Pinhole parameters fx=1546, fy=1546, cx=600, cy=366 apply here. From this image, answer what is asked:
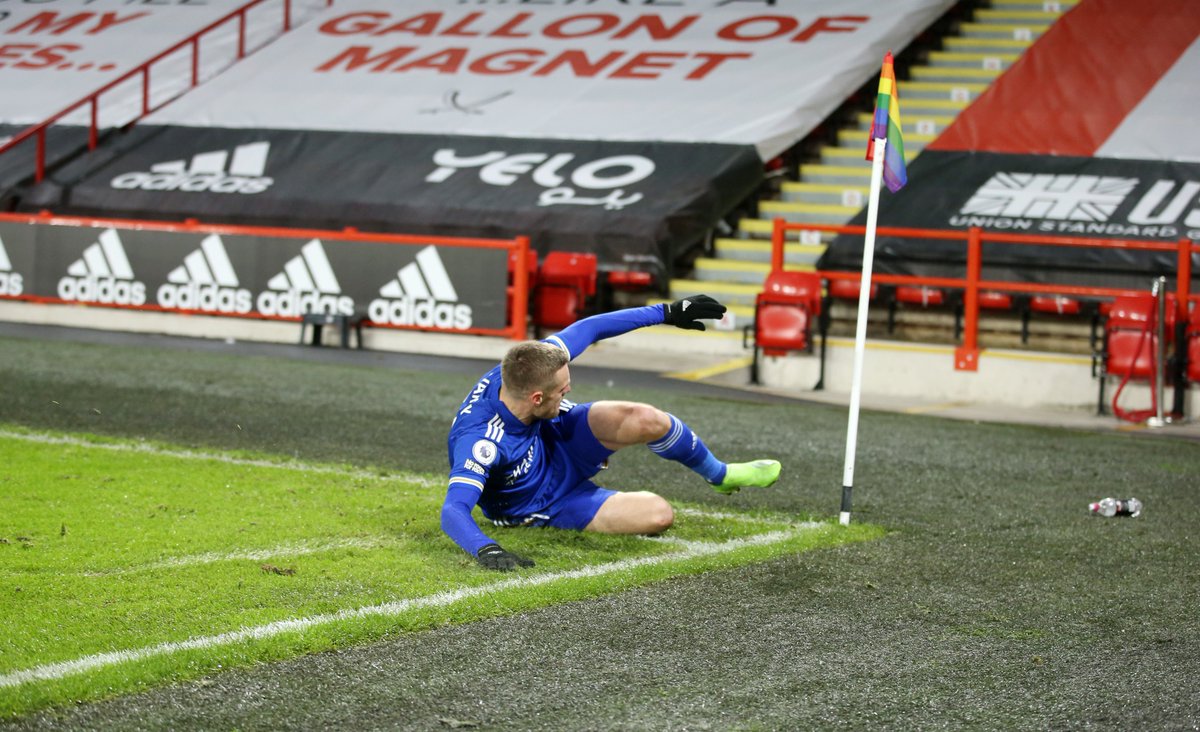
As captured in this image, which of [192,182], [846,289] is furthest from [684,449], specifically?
[192,182]

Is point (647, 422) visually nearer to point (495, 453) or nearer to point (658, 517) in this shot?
point (658, 517)

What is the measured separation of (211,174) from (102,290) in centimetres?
348

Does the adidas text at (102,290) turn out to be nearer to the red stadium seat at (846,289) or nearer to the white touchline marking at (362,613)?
the red stadium seat at (846,289)

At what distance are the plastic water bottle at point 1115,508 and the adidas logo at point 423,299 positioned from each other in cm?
914

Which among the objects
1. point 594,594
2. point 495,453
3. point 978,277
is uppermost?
point 495,453

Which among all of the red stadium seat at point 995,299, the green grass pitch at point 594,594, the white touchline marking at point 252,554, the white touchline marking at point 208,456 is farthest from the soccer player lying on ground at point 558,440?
the red stadium seat at point 995,299

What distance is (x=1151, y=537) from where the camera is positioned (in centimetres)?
750

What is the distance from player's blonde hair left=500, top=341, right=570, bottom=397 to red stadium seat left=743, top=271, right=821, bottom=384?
8014 mm

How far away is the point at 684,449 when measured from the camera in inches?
275

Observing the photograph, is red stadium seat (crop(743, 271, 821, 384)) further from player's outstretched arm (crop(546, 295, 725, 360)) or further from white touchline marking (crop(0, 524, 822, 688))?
player's outstretched arm (crop(546, 295, 725, 360))

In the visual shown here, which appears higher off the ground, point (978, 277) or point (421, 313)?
point (978, 277)

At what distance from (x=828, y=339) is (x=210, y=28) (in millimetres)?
13559

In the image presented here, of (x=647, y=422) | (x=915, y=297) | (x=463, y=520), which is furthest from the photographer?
(x=915, y=297)

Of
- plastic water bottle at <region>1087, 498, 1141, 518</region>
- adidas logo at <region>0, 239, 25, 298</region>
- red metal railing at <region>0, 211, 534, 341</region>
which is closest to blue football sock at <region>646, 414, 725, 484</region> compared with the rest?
plastic water bottle at <region>1087, 498, 1141, 518</region>
